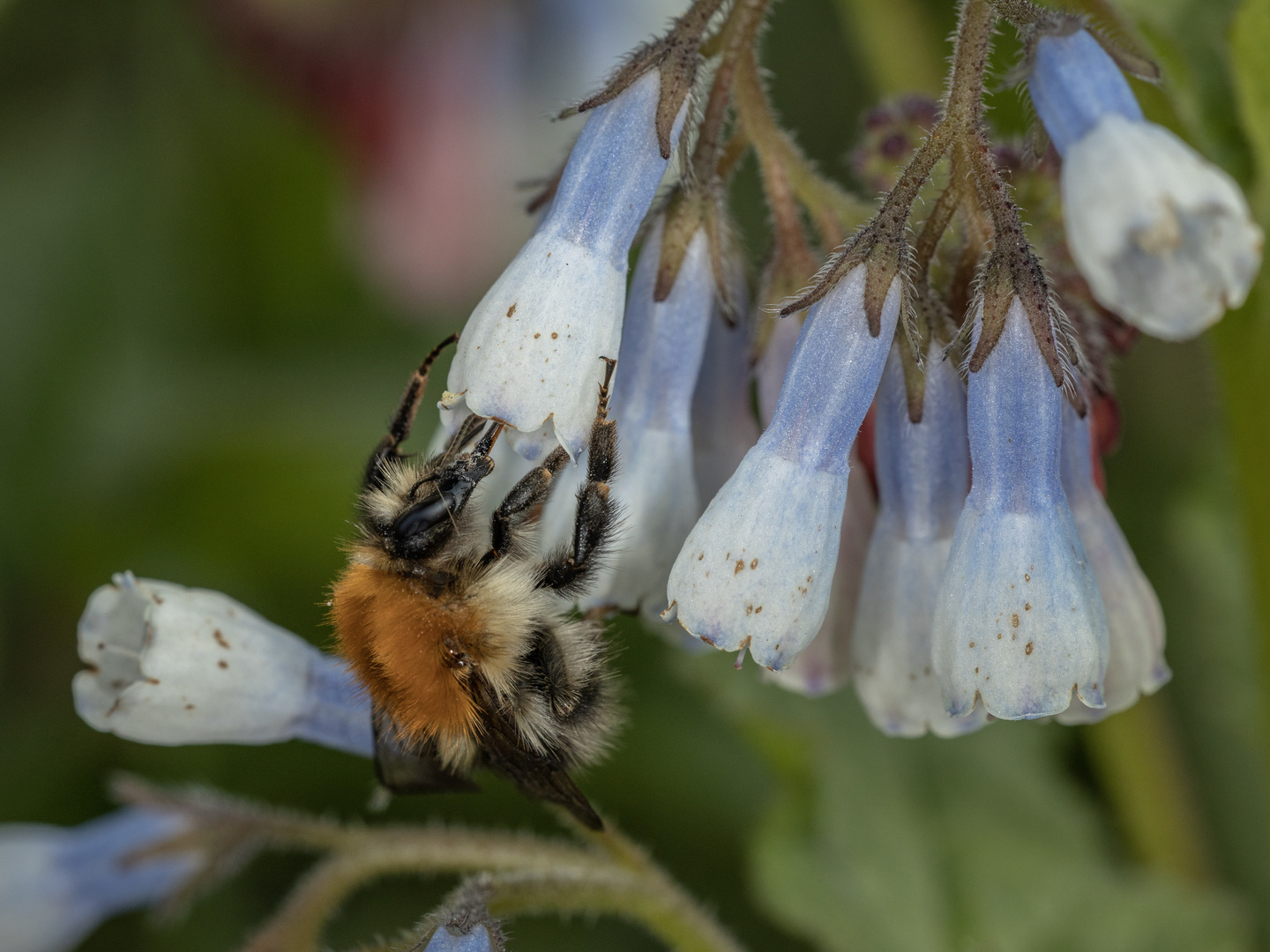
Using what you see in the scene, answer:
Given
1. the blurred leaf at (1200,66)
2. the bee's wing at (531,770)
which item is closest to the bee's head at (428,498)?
the bee's wing at (531,770)

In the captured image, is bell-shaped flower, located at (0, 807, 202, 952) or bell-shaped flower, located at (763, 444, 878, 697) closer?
bell-shaped flower, located at (763, 444, 878, 697)

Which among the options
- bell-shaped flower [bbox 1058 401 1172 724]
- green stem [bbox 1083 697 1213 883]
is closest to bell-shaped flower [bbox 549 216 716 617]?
bell-shaped flower [bbox 1058 401 1172 724]

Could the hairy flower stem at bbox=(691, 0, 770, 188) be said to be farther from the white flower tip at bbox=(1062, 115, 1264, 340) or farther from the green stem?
the green stem

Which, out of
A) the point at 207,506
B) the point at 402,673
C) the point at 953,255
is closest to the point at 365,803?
the point at 207,506

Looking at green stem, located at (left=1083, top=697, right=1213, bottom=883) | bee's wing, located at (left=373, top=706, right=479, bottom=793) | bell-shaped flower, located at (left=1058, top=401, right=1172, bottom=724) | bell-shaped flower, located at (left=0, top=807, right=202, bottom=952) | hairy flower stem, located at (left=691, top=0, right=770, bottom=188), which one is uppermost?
hairy flower stem, located at (left=691, top=0, right=770, bottom=188)

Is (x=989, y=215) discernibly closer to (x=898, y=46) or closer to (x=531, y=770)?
(x=531, y=770)

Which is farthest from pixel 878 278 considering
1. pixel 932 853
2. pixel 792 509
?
pixel 932 853

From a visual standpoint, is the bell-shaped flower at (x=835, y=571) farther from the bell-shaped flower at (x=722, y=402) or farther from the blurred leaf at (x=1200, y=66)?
the blurred leaf at (x=1200, y=66)
